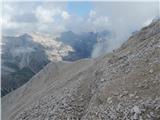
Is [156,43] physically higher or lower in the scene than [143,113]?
higher

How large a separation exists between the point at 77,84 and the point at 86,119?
47.7ft

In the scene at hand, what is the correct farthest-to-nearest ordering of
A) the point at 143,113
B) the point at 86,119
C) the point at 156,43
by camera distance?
the point at 156,43 → the point at 86,119 → the point at 143,113

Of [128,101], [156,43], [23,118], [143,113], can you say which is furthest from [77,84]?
[143,113]

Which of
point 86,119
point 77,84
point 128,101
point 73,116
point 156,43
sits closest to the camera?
point 128,101

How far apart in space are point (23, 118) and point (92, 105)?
56.3 ft

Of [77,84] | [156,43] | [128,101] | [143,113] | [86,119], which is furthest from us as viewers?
[77,84]

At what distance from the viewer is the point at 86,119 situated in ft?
133

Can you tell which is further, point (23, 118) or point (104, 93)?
point (23, 118)

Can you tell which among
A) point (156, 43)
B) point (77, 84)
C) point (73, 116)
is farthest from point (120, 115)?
point (77, 84)

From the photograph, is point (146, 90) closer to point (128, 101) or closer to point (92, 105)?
point (128, 101)

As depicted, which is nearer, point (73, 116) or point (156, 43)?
point (73, 116)

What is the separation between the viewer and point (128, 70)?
45250mm

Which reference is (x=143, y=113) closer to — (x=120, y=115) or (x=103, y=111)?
(x=120, y=115)

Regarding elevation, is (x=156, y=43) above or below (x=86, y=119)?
above
